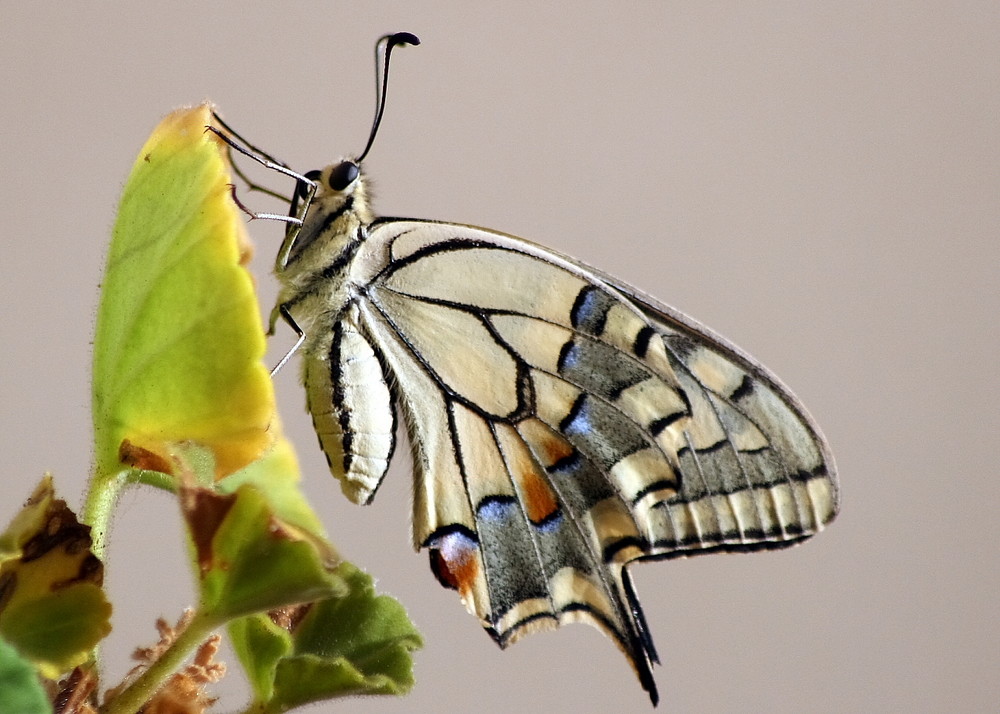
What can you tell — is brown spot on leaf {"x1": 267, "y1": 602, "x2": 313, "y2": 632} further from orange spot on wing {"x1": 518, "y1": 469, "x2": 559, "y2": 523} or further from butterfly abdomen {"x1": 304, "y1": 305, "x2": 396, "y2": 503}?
orange spot on wing {"x1": 518, "y1": 469, "x2": 559, "y2": 523}

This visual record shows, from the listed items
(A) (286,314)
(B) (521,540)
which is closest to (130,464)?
(A) (286,314)

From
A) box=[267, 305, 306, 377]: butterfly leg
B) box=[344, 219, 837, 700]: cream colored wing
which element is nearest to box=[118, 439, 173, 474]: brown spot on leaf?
box=[267, 305, 306, 377]: butterfly leg

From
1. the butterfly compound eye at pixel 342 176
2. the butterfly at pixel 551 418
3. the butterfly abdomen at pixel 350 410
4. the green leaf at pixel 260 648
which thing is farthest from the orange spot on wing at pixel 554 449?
the green leaf at pixel 260 648

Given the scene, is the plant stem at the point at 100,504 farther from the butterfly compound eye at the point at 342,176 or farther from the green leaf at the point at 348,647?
the butterfly compound eye at the point at 342,176

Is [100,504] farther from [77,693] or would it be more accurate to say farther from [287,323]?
[287,323]

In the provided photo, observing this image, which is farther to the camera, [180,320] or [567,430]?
[567,430]

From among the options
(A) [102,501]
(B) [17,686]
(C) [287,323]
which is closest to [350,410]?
(C) [287,323]
